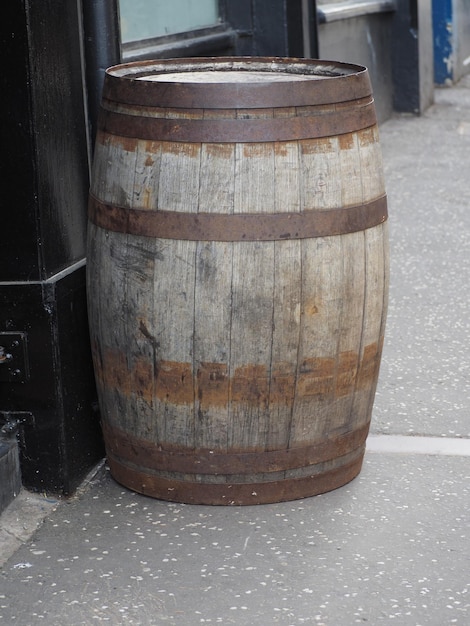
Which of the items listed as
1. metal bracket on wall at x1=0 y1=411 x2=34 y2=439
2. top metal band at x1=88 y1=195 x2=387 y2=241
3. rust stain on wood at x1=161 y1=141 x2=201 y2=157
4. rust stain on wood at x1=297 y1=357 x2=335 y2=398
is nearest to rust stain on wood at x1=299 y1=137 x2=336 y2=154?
top metal band at x1=88 y1=195 x2=387 y2=241

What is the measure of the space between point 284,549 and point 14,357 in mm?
903

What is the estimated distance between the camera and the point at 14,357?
10.0 ft

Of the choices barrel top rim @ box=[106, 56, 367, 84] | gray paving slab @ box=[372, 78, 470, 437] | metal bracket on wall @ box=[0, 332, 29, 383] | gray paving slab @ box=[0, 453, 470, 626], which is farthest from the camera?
gray paving slab @ box=[372, 78, 470, 437]

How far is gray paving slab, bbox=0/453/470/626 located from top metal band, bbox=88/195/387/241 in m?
A: 0.79

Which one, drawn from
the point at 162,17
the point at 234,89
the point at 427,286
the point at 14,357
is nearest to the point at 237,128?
the point at 234,89

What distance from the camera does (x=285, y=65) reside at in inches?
132

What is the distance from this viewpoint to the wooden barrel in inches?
109

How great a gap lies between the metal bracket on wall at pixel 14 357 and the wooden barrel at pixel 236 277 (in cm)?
20

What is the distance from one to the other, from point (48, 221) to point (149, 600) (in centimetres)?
105

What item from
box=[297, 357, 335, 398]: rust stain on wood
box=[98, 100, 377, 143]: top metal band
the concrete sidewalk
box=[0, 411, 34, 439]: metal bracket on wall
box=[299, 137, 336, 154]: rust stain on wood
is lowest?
the concrete sidewalk

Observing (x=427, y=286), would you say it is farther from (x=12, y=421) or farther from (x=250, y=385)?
(x=12, y=421)

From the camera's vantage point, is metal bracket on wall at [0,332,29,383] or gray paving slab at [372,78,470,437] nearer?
metal bracket on wall at [0,332,29,383]

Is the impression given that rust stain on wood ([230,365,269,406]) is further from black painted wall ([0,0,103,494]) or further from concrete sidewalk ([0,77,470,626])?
black painted wall ([0,0,103,494])

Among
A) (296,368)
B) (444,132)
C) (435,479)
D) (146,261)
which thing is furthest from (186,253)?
(444,132)
